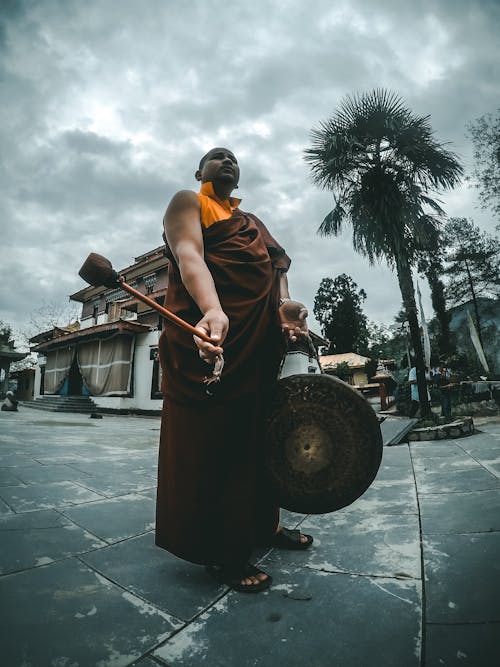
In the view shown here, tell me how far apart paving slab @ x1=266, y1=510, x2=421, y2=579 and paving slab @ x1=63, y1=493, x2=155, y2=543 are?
76 cm

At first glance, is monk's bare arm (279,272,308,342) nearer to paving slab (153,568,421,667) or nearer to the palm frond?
paving slab (153,568,421,667)

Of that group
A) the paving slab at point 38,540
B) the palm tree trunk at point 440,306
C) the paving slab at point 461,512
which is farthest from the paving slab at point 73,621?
the palm tree trunk at point 440,306

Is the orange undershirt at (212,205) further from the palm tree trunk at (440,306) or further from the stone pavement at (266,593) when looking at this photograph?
the palm tree trunk at (440,306)

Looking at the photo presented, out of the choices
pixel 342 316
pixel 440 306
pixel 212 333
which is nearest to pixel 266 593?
pixel 212 333

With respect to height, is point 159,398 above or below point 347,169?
below

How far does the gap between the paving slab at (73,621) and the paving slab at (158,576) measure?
0.05m

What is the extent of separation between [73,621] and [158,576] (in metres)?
0.36

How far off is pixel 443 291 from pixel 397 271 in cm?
1721

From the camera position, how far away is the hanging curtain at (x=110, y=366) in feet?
44.9

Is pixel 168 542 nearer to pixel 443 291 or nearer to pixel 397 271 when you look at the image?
pixel 397 271

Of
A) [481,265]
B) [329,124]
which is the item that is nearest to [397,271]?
[329,124]

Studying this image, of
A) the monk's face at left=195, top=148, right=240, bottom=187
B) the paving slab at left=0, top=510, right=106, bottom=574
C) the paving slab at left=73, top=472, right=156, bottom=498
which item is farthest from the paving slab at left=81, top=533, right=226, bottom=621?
the monk's face at left=195, top=148, right=240, bottom=187

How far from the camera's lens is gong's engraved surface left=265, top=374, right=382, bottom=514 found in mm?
1335

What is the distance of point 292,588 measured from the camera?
4.00ft
